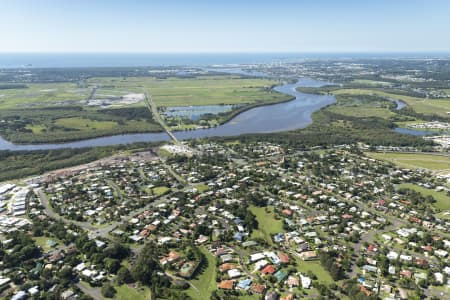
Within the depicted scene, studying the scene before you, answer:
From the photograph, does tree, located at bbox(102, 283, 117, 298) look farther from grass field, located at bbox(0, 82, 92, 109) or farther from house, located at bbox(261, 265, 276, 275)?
grass field, located at bbox(0, 82, 92, 109)

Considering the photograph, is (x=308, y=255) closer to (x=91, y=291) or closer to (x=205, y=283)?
(x=205, y=283)

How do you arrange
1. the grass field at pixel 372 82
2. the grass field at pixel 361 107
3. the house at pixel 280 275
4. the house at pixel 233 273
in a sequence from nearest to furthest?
the house at pixel 280 275 → the house at pixel 233 273 → the grass field at pixel 361 107 → the grass field at pixel 372 82

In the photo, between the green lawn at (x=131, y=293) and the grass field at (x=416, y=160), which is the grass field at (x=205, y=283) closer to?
the green lawn at (x=131, y=293)

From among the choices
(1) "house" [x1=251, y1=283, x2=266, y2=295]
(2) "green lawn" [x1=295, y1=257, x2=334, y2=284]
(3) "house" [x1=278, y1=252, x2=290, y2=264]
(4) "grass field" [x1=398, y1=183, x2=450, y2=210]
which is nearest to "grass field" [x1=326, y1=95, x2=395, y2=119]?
(4) "grass field" [x1=398, y1=183, x2=450, y2=210]

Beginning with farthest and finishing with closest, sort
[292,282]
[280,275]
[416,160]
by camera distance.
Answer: [416,160] → [280,275] → [292,282]

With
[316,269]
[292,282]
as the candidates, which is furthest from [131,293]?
[316,269]

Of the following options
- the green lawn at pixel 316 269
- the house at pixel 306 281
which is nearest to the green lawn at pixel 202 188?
the green lawn at pixel 316 269
